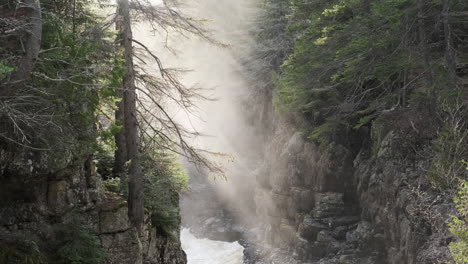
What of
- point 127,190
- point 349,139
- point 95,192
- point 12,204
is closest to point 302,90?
point 349,139

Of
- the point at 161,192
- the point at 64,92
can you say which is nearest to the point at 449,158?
the point at 161,192

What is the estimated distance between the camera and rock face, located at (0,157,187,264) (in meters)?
7.20

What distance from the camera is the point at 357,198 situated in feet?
65.8

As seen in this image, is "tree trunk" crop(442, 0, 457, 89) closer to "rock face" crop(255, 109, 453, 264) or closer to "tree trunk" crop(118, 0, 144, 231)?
"rock face" crop(255, 109, 453, 264)

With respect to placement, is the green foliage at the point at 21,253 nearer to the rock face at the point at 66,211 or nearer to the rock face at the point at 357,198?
the rock face at the point at 66,211

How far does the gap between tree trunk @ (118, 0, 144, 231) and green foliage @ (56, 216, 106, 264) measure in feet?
6.21

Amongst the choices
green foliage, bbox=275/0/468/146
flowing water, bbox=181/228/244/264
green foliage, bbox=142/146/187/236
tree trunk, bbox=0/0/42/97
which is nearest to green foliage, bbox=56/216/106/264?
tree trunk, bbox=0/0/42/97

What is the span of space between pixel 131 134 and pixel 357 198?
13512 millimetres

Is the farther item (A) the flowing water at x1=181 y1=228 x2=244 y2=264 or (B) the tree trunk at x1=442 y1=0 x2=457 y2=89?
(A) the flowing water at x1=181 y1=228 x2=244 y2=264

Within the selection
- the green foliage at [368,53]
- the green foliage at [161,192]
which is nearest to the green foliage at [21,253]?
the green foliage at [161,192]

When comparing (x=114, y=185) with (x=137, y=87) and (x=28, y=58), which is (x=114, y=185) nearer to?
(x=137, y=87)

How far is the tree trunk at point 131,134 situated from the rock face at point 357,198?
7850mm

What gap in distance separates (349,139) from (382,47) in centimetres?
609

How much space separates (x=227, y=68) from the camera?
3669cm
